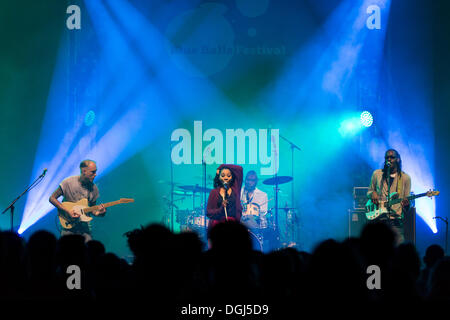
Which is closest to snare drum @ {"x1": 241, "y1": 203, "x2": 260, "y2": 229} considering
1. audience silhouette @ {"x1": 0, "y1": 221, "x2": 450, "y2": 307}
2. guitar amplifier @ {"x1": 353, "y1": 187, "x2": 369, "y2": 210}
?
guitar amplifier @ {"x1": 353, "y1": 187, "x2": 369, "y2": 210}

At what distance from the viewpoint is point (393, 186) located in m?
8.72

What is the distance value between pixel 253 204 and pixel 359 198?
2283 millimetres

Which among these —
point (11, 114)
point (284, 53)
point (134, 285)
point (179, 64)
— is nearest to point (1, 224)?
point (11, 114)

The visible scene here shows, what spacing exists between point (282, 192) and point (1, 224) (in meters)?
6.49

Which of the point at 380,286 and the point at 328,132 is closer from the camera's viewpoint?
the point at 380,286

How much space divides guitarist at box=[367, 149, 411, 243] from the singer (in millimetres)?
2535

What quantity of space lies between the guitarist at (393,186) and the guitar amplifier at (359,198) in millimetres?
1846

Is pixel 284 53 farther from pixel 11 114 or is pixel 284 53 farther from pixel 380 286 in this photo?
pixel 380 286

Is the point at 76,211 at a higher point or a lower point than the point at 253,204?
lower

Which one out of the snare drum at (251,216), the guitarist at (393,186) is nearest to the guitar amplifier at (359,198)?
the guitarist at (393,186)

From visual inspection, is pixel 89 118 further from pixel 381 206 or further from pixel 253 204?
pixel 381 206

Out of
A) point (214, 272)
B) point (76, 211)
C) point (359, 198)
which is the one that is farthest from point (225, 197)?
point (214, 272)

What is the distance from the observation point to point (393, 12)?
11734mm

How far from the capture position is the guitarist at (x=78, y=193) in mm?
8719
